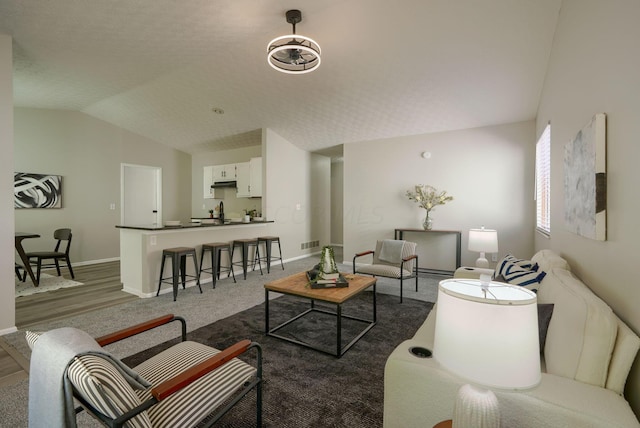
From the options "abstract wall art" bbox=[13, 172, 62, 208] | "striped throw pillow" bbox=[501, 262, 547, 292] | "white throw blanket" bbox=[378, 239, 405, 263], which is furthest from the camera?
"abstract wall art" bbox=[13, 172, 62, 208]

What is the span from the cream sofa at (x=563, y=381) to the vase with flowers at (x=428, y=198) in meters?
3.85

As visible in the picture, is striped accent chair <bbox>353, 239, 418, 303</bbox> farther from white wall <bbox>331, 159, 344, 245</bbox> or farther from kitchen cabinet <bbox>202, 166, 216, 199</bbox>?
kitchen cabinet <bbox>202, 166, 216, 199</bbox>

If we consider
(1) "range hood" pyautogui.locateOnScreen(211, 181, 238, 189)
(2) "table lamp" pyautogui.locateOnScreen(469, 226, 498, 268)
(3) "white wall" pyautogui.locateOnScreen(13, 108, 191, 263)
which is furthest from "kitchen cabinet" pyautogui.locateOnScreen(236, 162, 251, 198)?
(2) "table lamp" pyautogui.locateOnScreen(469, 226, 498, 268)

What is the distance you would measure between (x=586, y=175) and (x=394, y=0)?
2347 millimetres

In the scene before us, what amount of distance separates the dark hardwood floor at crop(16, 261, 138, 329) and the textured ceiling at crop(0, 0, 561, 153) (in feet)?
9.77

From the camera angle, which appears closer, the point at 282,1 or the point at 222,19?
the point at 282,1

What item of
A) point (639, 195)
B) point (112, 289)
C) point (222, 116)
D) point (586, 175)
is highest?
point (222, 116)

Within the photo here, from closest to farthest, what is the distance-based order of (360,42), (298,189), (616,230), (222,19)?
(616,230), (222,19), (360,42), (298,189)

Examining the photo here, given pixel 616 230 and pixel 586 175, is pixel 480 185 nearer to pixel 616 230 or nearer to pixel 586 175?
pixel 586 175

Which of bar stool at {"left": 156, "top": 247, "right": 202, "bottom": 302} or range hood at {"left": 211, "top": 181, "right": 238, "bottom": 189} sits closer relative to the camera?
bar stool at {"left": 156, "top": 247, "right": 202, "bottom": 302}

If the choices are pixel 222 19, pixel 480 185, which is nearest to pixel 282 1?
pixel 222 19

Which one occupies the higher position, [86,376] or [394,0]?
[394,0]

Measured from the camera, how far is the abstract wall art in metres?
5.24

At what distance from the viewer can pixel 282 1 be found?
9.50ft
